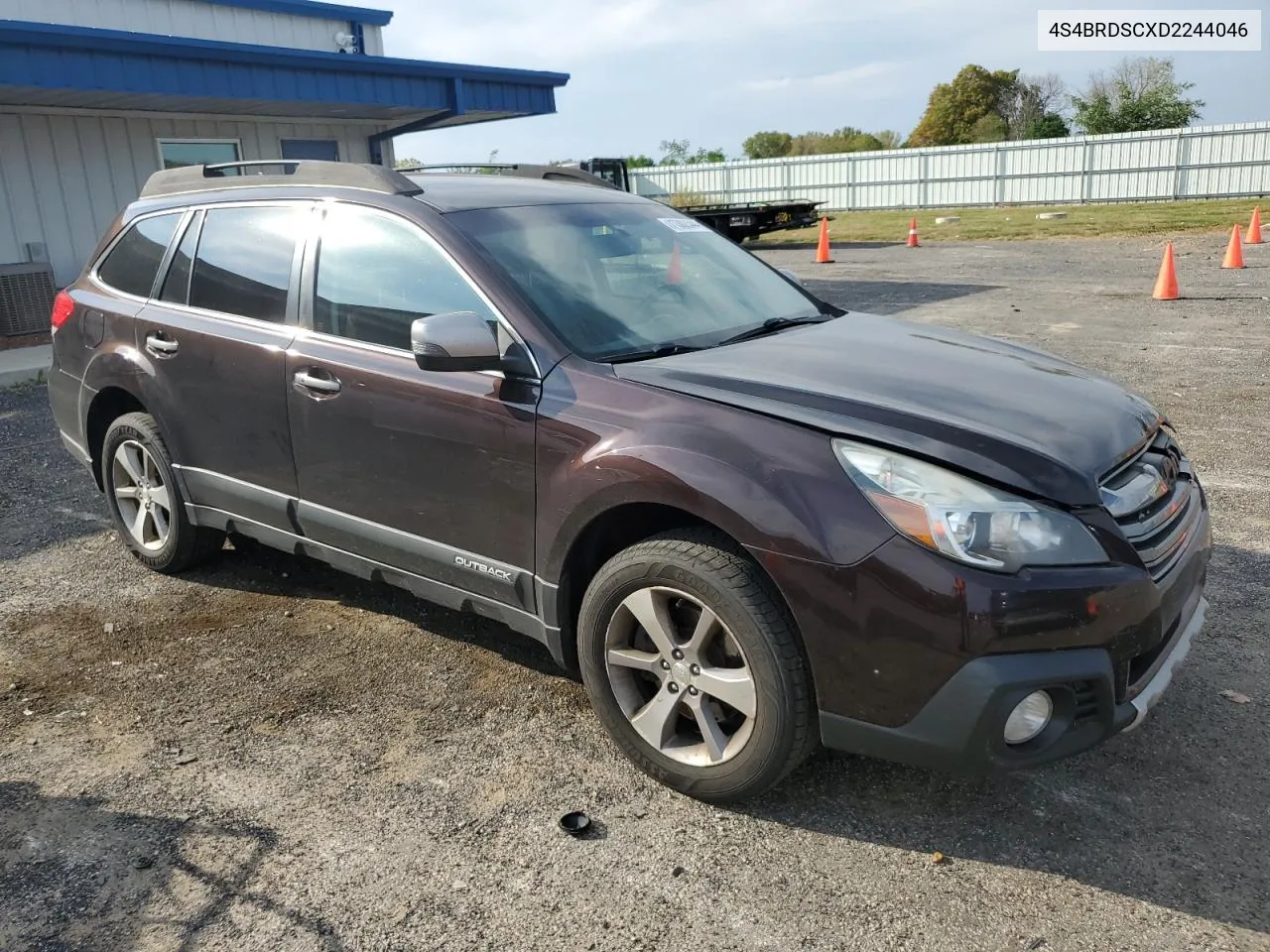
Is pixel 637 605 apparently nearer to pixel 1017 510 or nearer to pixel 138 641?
pixel 1017 510

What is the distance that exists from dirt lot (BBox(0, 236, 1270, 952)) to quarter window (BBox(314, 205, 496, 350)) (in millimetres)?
1324

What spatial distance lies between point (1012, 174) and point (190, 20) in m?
29.2

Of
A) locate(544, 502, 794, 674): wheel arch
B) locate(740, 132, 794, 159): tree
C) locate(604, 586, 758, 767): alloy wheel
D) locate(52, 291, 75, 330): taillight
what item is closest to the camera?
locate(604, 586, 758, 767): alloy wheel

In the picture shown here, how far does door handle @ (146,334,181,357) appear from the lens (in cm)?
450

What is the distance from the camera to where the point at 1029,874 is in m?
2.73

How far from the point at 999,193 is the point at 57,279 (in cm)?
3174

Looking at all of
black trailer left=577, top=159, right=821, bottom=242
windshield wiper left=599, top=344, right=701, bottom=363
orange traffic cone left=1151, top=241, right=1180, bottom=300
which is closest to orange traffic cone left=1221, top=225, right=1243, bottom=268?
orange traffic cone left=1151, top=241, right=1180, bottom=300

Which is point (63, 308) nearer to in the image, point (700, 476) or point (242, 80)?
point (700, 476)

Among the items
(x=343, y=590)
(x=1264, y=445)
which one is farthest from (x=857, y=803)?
(x=1264, y=445)

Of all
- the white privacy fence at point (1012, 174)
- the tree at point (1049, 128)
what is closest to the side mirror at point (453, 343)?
the white privacy fence at point (1012, 174)

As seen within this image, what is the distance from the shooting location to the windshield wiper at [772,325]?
12.1 ft

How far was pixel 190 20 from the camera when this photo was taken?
560 inches

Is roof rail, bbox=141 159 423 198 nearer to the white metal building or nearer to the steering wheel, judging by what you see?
the steering wheel

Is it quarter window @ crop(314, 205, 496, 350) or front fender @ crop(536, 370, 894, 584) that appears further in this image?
quarter window @ crop(314, 205, 496, 350)
